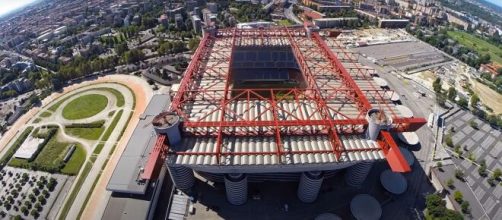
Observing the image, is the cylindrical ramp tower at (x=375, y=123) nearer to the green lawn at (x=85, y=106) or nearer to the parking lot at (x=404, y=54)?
the parking lot at (x=404, y=54)

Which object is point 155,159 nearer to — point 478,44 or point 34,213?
point 34,213

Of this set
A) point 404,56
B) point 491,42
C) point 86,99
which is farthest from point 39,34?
point 491,42

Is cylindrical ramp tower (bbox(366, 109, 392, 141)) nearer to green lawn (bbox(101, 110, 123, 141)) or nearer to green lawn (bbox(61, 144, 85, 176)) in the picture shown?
green lawn (bbox(101, 110, 123, 141))

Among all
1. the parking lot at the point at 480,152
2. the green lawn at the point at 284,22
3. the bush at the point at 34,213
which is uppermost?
the green lawn at the point at 284,22

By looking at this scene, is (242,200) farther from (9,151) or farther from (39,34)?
(39,34)

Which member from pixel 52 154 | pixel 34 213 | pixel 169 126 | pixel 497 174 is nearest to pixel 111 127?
pixel 52 154

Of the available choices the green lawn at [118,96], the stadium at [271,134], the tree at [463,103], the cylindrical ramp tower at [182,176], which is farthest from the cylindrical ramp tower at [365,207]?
the green lawn at [118,96]
